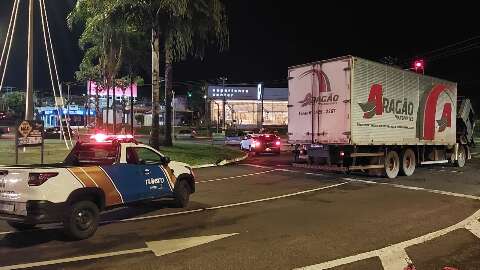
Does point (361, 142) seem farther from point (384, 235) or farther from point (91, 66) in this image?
point (91, 66)

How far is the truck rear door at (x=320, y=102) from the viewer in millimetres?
18078

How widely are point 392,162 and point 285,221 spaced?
10604 mm

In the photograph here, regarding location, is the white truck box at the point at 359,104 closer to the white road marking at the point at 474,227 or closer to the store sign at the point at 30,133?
the white road marking at the point at 474,227

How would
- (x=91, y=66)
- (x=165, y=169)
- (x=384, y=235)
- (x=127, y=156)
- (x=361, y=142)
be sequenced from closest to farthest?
(x=384, y=235) < (x=127, y=156) < (x=165, y=169) < (x=361, y=142) < (x=91, y=66)

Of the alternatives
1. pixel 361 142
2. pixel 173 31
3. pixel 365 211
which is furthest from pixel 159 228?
pixel 173 31

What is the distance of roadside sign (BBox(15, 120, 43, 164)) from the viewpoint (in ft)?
60.0

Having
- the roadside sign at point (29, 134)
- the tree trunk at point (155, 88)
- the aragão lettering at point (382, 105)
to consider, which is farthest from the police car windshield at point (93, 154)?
the tree trunk at point (155, 88)

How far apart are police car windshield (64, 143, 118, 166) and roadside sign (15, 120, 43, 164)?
820cm

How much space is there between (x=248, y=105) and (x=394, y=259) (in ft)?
311

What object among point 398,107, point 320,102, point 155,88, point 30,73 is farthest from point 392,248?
point 155,88

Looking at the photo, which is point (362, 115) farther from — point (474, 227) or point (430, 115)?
point (474, 227)

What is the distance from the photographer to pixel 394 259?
780cm

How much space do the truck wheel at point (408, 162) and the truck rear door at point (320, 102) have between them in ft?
12.5

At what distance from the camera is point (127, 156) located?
34.6 feet
